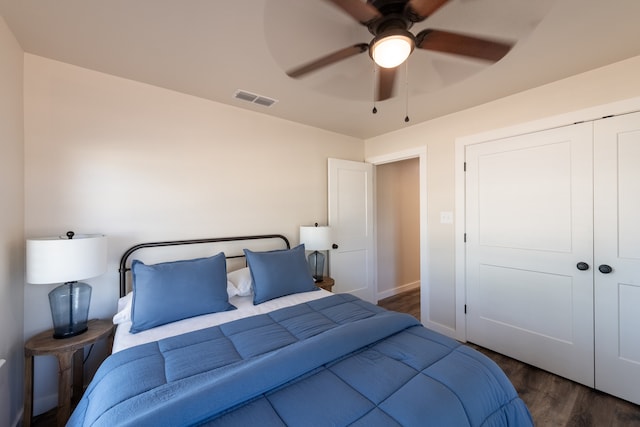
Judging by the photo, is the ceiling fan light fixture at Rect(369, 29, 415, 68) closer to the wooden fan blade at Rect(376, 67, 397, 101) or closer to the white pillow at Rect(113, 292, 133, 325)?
the wooden fan blade at Rect(376, 67, 397, 101)

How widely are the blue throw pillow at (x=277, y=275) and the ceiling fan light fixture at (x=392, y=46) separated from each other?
172 cm

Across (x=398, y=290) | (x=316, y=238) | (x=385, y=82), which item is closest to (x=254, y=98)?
(x=385, y=82)

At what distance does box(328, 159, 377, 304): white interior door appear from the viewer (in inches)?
136

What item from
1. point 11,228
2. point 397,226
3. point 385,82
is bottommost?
point 397,226

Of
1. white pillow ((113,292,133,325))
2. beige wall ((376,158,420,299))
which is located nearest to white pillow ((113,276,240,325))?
white pillow ((113,292,133,325))

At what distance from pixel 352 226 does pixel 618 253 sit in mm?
2447

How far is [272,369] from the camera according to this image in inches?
43.1

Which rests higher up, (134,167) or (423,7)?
(423,7)

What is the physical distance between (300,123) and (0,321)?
2.93 metres

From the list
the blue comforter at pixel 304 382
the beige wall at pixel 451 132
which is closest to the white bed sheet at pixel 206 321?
the blue comforter at pixel 304 382

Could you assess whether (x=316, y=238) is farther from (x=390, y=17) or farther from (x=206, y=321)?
(x=390, y=17)

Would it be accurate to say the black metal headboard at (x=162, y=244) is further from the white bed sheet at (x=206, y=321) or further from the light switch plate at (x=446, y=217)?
the light switch plate at (x=446, y=217)

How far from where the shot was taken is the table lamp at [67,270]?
151cm

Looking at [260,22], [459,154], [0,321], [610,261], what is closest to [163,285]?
[0,321]
